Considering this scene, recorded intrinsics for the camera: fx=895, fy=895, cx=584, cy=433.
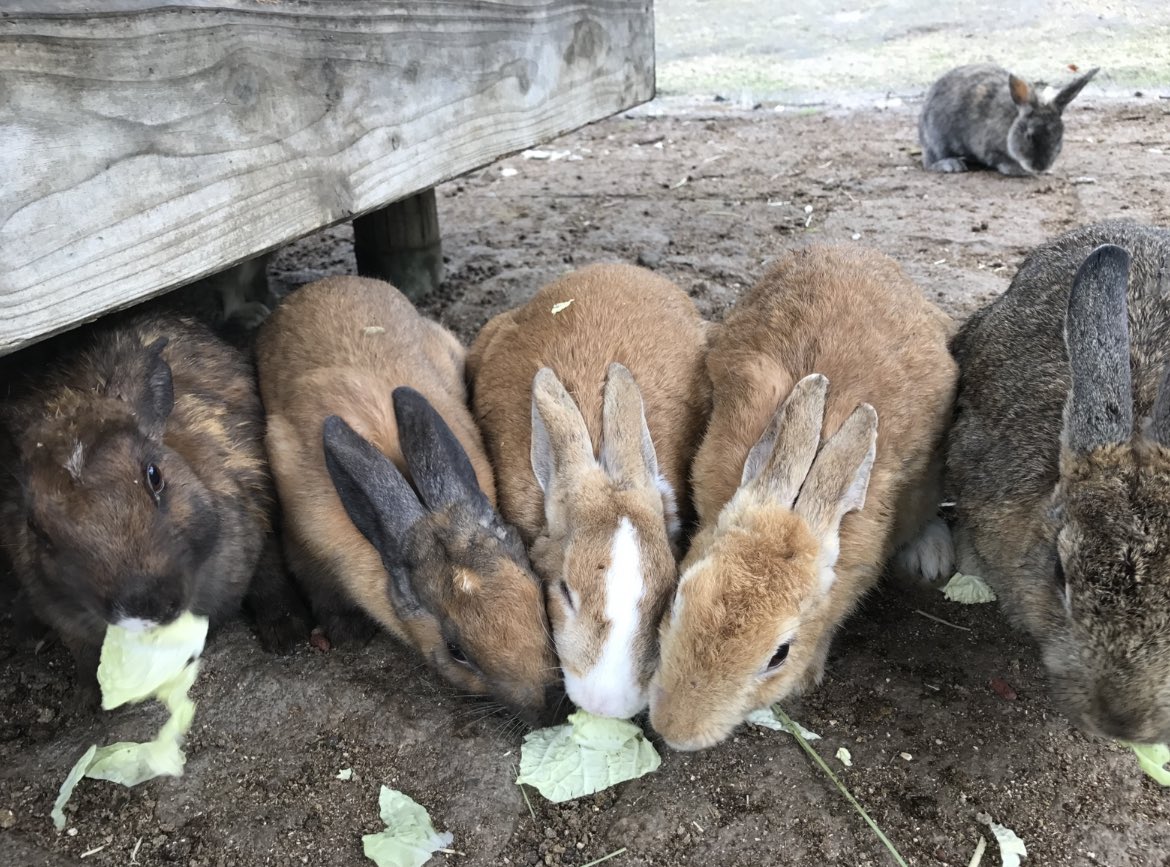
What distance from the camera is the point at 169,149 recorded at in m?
2.67

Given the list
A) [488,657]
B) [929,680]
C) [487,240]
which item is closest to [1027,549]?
[929,680]

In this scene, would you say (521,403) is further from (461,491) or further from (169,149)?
(169,149)

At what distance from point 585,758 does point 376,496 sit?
1.05m

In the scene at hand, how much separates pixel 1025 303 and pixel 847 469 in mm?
1486

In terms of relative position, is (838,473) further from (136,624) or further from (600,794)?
(136,624)

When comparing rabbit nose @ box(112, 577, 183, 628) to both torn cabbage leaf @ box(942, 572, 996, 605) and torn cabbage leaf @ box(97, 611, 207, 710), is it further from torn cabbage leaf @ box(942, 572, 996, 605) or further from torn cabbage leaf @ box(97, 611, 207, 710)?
torn cabbage leaf @ box(942, 572, 996, 605)

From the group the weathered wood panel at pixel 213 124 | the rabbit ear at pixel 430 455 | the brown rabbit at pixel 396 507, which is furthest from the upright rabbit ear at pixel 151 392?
the rabbit ear at pixel 430 455

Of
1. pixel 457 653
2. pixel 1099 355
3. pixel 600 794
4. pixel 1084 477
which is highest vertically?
pixel 1099 355

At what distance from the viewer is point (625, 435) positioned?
10.5 feet

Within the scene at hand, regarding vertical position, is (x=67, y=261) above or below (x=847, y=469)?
above

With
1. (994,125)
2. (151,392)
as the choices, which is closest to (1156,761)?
(151,392)

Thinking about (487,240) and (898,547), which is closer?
(898,547)

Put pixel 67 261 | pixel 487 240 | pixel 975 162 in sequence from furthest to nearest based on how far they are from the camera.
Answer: pixel 975 162, pixel 487 240, pixel 67 261

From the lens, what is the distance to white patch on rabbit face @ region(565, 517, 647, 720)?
261cm
